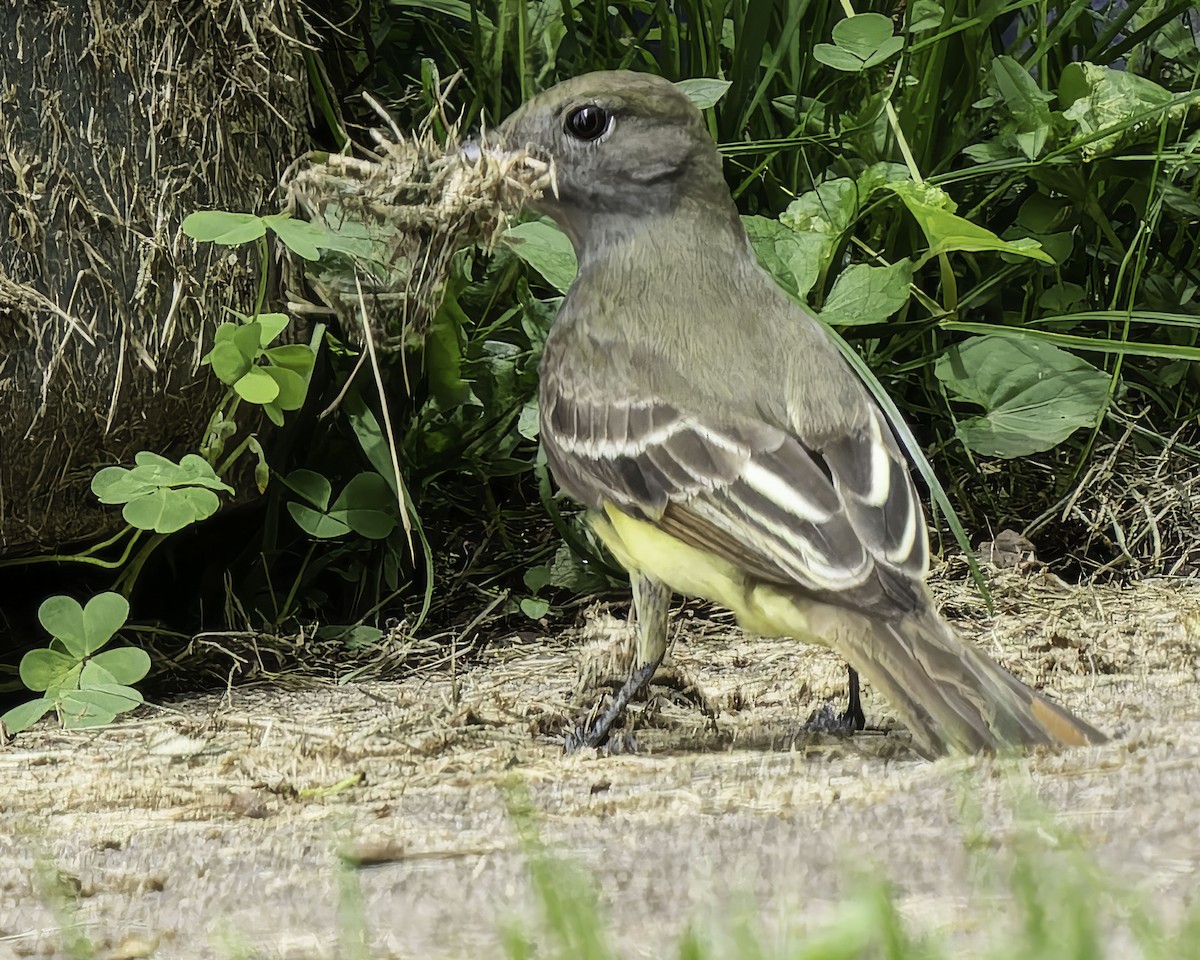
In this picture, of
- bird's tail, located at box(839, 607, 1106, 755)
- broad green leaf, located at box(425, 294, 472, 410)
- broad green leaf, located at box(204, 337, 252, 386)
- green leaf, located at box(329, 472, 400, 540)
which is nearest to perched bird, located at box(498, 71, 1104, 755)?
bird's tail, located at box(839, 607, 1106, 755)

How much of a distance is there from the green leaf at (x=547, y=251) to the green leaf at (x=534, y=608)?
0.92 meters

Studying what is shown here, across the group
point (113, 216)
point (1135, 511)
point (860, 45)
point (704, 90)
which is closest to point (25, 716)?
point (113, 216)

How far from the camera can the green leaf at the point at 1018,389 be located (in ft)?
11.4

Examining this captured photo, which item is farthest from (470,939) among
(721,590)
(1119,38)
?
(1119,38)

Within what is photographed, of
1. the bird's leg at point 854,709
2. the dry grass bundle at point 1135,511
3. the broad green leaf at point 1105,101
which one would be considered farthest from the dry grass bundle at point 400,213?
the dry grass bundle at point 1135,511

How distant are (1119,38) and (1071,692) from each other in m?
2.80

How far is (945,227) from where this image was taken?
121 inches

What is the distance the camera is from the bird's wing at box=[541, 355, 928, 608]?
215 cm

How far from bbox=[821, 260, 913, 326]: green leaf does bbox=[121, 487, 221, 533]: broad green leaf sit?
57.9 inches

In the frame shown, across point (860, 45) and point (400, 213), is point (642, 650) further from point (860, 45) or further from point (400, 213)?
point (860, 45)

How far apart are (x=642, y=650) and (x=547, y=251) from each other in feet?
3.53

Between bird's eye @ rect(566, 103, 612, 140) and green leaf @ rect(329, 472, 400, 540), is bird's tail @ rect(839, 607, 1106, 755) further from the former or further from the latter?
green leaf @ rect(329, 472, 400, 540)

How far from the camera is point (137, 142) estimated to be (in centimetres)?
294

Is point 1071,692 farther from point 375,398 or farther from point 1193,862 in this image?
point 375,398
